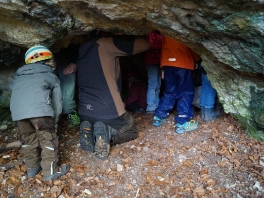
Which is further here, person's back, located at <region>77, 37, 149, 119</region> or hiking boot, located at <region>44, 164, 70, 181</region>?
person's back, located at <region>77, 37, 149, 119</region>

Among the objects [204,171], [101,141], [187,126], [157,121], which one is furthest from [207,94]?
[101,141]

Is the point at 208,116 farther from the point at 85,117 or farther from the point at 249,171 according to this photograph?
the point at 85,117

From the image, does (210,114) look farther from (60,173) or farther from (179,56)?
(60,173)

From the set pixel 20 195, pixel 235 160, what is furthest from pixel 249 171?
pixel 20 195

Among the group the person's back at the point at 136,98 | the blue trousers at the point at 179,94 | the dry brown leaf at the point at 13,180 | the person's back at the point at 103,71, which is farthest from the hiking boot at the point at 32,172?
the person's back at the point at 136,98

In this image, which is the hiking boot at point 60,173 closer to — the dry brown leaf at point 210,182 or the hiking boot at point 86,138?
the hiking boot at point 86,138

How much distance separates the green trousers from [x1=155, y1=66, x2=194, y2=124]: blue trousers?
1950mm

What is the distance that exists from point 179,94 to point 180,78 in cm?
29

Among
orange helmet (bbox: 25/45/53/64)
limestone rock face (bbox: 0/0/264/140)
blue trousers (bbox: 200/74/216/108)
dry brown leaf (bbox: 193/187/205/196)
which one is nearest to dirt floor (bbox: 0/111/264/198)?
dry brown leaf (bbox: 193/187/205/196)

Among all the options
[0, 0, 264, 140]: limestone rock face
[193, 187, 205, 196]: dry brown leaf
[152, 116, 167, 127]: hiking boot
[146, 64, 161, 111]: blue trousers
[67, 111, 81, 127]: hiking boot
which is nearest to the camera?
[0, 0, 264, 140]: limestone rock face

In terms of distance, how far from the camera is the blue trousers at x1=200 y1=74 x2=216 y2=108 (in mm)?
4707

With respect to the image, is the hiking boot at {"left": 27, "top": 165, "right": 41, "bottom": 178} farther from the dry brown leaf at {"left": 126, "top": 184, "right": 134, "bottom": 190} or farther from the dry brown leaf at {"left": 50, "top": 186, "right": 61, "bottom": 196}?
the dry brown leaf at {"left": 126, "top": 184, "right": 134, "bottom": 190}

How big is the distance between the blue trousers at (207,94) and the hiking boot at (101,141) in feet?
5.59

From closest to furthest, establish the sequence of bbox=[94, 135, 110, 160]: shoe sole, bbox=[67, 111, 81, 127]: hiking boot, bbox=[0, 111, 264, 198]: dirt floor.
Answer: bbox=[0, 111, 264, 198]: dirt floor
bbox=[94, 135, 110, 160]: shoe sole
bbox=[67, 111, 81, 127]: hiking boot
